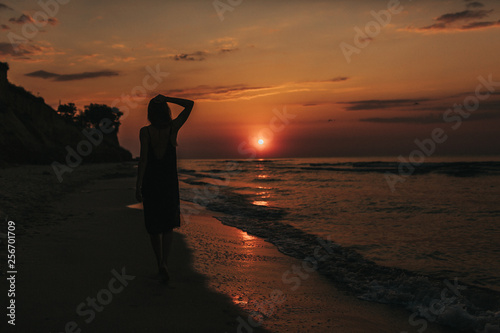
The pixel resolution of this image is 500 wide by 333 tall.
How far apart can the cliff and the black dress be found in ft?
75.5

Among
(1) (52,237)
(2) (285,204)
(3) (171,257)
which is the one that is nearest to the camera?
(3) (171,257)

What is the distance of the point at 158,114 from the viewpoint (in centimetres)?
405

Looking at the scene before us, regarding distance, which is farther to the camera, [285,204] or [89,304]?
[285,204]

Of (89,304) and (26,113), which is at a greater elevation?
(26,113)

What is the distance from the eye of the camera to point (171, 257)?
208 inches

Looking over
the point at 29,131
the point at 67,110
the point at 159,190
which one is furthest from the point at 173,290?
the point at 67,110

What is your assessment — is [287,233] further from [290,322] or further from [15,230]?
[15,230]

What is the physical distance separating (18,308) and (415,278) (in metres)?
4.34

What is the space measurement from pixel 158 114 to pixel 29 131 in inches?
1467

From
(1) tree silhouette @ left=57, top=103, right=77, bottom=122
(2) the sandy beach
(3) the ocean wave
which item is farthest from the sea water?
(1) tree silhouette @ left=57, top=103, right=77, bottom=122

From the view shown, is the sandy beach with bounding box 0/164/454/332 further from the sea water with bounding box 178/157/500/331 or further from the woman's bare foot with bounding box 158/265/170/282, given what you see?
the sea water with bounding box 178/157/500/331

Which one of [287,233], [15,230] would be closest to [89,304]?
[15,230]

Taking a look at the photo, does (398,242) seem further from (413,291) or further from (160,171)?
(160,171)

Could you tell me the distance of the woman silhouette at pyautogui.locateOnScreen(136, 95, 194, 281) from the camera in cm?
407
